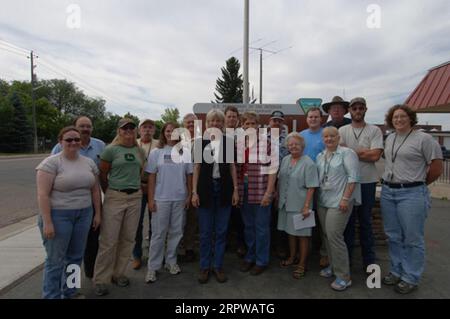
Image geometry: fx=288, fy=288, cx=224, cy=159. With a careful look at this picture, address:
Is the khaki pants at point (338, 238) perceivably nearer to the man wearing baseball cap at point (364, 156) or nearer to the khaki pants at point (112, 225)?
the man wearing baseball cap at point (364, 156)

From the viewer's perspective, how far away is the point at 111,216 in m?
3.25

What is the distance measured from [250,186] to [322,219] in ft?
3.16

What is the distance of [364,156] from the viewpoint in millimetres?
3512

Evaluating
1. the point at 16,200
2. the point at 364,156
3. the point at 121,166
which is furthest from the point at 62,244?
the point at 16,200

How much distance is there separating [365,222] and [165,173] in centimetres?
261

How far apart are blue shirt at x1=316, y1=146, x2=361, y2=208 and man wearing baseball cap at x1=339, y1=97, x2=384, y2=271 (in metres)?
0.28

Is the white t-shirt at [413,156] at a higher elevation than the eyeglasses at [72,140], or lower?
lower

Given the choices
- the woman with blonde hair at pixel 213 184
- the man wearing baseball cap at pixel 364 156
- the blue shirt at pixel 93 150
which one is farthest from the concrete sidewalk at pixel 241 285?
the blue shirt at pixel 93 150

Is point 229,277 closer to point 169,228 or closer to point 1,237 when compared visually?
point 169,228

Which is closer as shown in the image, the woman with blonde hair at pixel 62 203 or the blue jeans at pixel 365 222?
the woman with blonde hair at pixel 62 203

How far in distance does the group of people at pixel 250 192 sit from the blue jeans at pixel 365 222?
0.04 ft

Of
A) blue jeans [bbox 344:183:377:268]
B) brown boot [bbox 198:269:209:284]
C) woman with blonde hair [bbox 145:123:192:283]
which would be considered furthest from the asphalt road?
blue jeans [bbox 344:183:377:268]

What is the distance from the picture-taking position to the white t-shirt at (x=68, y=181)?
2.70 meters

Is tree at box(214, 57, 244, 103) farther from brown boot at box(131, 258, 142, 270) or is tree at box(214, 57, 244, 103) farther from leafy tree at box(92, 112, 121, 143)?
brown boot at box(131, 258, 142, 270)
